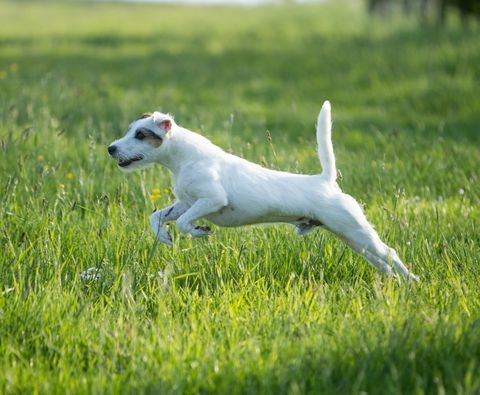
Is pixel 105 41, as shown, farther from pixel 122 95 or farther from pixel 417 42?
pixel 122 95

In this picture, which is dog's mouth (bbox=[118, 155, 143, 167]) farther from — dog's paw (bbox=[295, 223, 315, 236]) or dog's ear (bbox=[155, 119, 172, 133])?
dog's paw (bbox=[295, 223, 315, 236])

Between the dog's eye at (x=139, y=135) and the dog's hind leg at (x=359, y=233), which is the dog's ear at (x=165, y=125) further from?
the dog's hind leg at (x=359, y=233)

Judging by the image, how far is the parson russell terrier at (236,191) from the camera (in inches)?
149

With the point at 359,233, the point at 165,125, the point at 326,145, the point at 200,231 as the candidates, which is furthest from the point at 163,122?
the point at 359,233

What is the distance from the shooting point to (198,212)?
3738mm

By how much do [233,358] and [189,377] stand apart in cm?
21

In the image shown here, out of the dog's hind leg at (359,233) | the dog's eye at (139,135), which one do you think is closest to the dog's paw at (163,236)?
the dog's eye at (139,135)

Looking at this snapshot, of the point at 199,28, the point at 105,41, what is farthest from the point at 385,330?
the point at 199,28

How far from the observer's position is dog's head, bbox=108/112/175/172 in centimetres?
394

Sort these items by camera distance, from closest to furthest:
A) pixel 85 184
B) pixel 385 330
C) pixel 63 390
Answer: pixel 63 390
pixel 385 330
pixel 85 184

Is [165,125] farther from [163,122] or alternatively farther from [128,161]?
[128,161]

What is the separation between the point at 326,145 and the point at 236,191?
56 centimetres

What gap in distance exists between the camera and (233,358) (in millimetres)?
3113

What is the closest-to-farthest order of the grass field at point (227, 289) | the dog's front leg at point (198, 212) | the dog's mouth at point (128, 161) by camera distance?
1. the grass field at point (227, 289)
2. the dog's front leg at point (198, 212)
3. the dog's mouth at point (128, 161)
